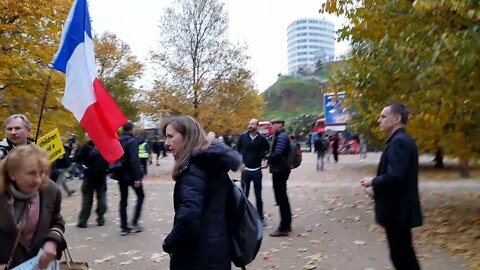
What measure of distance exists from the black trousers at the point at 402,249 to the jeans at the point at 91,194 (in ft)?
20.7

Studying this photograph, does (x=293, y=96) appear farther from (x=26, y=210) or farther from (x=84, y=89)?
(x=26, y=210)

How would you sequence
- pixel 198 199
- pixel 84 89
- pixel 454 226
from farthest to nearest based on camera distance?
pixel 454 226
pixel 84 89
pixel 198 199

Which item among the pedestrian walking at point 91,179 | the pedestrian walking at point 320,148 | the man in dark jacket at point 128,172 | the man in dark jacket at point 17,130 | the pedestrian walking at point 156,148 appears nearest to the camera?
the man in dark jacket at point 17,130

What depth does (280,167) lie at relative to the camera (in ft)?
25.5

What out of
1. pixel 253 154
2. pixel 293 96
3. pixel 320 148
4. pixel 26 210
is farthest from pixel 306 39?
pixel 26 210

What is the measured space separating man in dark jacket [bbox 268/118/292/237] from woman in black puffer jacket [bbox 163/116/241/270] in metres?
4.48

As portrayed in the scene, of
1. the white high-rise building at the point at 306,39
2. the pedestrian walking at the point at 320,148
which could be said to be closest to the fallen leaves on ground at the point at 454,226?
the pedestrian walking at the point at 320,148

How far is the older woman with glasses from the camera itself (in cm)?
282

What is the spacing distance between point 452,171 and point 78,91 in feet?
63.0

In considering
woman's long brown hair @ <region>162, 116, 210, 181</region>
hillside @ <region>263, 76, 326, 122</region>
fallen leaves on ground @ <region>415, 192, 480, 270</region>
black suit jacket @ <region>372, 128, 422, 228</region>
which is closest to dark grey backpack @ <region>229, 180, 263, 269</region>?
woman's long brown hair @ <region>162, 116, 210, 181</region>

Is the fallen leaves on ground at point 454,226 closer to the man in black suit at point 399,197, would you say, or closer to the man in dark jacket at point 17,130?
the man in black suit at point 399,197

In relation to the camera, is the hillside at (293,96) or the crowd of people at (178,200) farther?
the hillside at (293,96)

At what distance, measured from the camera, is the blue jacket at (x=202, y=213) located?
309 centimetres

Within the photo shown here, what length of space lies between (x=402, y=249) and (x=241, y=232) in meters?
2.03
